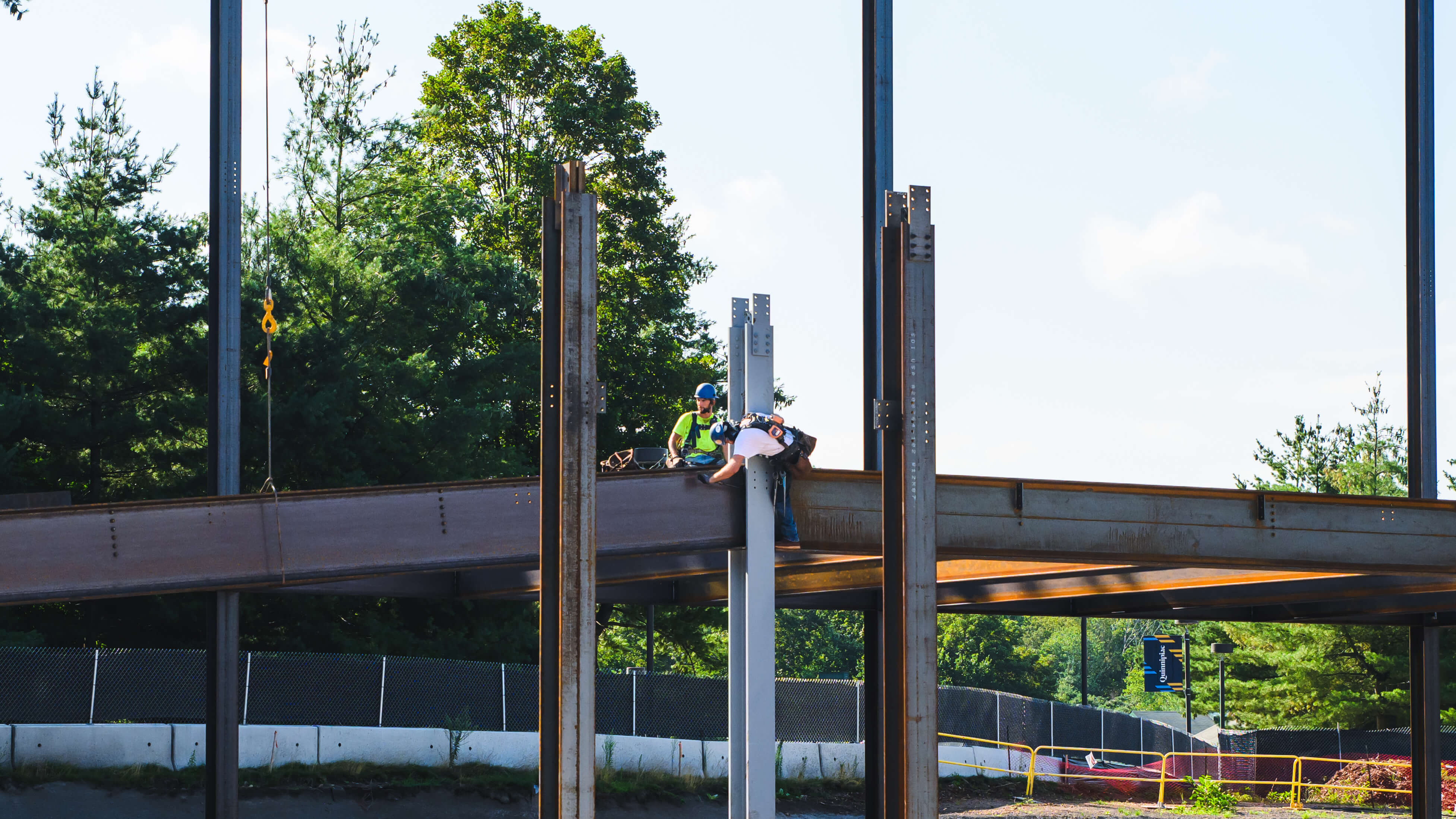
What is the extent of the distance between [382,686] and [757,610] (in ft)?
57.2

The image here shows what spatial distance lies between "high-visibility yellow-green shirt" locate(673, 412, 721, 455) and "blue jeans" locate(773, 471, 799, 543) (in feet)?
2.95

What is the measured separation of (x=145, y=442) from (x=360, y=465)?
4.83 m

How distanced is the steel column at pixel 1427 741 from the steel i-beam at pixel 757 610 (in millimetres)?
11941

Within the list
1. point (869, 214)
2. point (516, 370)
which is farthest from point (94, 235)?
point (869, 214)

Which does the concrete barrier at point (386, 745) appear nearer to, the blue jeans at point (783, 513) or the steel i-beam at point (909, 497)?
the blue jeans at point (783, 513)

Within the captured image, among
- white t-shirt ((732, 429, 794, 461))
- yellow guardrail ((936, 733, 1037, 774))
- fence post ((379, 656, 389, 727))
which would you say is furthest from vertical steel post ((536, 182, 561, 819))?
yellow guardrail ((936, 733, 1037, 774))

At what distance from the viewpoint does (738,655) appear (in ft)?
42.6

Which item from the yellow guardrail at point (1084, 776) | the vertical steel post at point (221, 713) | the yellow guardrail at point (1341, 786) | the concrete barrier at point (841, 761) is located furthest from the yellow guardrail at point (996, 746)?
the vertical steel post at point (221, 713)

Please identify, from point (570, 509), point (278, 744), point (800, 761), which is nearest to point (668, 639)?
point (800, 761)

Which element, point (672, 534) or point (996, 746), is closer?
point (672, 534)

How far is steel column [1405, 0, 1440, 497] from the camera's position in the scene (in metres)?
20.1

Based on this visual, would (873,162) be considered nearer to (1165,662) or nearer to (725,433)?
(725,433)

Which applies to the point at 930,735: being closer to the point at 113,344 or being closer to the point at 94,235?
the point at 113,344

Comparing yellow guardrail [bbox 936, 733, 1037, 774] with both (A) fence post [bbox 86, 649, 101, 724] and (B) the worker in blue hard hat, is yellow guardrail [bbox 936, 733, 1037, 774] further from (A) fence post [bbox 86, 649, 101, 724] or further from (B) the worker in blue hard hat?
(B) the worker in blue hard hat
